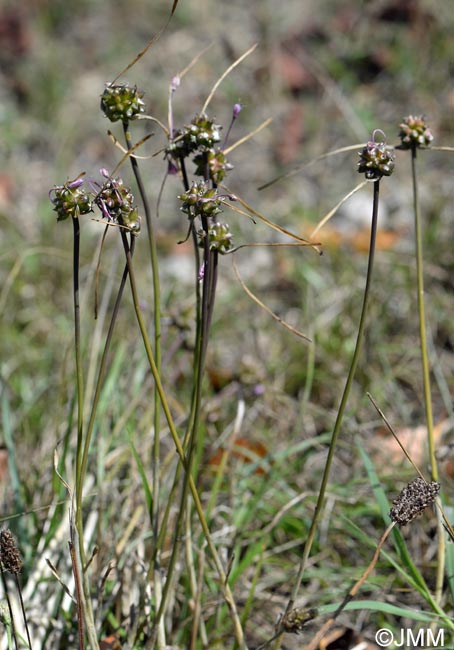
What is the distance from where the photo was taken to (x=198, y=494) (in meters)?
1.37

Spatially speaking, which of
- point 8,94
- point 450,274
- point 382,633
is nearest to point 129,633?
point 382,633

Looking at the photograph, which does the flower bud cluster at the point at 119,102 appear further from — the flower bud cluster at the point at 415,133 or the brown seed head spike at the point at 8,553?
the brown seed head spike at the point at 8,553

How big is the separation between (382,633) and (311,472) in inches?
17.4

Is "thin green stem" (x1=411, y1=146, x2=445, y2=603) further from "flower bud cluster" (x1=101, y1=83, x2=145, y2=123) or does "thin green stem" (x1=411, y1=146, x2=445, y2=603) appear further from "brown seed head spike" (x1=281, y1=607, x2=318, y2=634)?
"flower bud cluster" (x1=101, y1=83, x2=145, y2=123)

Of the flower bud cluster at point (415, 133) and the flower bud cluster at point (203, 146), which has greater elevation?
the flower bud cluster at point (415, 133)

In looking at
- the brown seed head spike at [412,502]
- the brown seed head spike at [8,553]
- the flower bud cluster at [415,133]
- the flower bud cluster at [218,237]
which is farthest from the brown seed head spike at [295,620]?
the flower bud cluster at [415,133]

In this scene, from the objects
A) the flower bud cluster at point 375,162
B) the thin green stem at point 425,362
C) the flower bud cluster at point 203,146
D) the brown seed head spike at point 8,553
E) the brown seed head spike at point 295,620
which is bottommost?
the brown seed head spike at point 295,620

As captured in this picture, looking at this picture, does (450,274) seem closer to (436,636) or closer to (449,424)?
(449,424)

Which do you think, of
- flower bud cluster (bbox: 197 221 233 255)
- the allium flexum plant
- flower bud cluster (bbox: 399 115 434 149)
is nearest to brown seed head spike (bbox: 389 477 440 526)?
the allium flexum plant

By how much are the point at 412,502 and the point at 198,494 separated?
531mm

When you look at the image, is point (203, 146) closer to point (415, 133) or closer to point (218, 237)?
point (218, 237)

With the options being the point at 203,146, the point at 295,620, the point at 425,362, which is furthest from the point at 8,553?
the point at 425,362

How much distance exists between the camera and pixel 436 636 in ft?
4.13

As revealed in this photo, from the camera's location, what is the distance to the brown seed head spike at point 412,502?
36.0 inches
